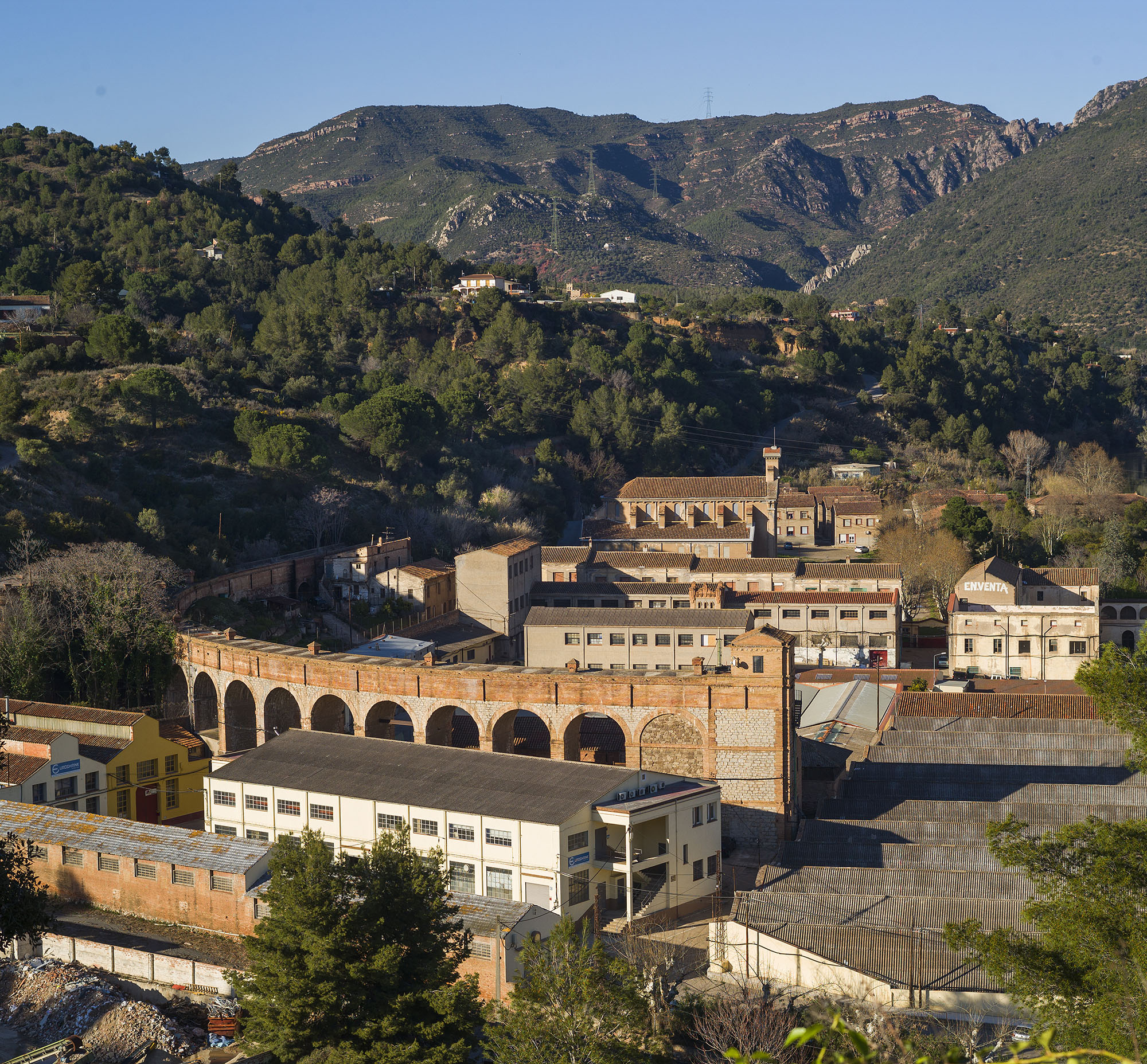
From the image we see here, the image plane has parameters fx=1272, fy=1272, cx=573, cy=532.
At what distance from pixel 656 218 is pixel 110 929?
6777 inches

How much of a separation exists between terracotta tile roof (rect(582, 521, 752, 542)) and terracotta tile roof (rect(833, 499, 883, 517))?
6839mm

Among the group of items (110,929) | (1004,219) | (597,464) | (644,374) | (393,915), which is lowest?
(110,929)

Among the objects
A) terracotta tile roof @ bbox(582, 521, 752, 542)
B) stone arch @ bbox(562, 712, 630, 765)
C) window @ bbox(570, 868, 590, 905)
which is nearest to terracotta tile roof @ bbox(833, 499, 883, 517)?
terracotta tile roof @ bbox(582, 521, 752, 542)

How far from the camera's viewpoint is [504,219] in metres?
162

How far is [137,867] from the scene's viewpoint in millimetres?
26906

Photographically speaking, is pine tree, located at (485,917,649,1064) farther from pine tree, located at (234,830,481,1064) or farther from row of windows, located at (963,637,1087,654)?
row of windows, located at (963,637,1087,654)

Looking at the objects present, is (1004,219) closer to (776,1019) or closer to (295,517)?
(295,517)

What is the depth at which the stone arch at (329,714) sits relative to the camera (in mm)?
35844

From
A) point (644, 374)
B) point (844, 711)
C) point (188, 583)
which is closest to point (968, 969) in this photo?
point (844, 711)

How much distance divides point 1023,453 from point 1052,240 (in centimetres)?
6028

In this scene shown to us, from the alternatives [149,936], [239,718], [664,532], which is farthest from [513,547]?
[149,936]

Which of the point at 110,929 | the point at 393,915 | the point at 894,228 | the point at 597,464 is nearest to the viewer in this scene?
the point at 393,915

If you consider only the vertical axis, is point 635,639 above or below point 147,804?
above

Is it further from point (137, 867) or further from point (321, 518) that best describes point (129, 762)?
point (321, 518)
